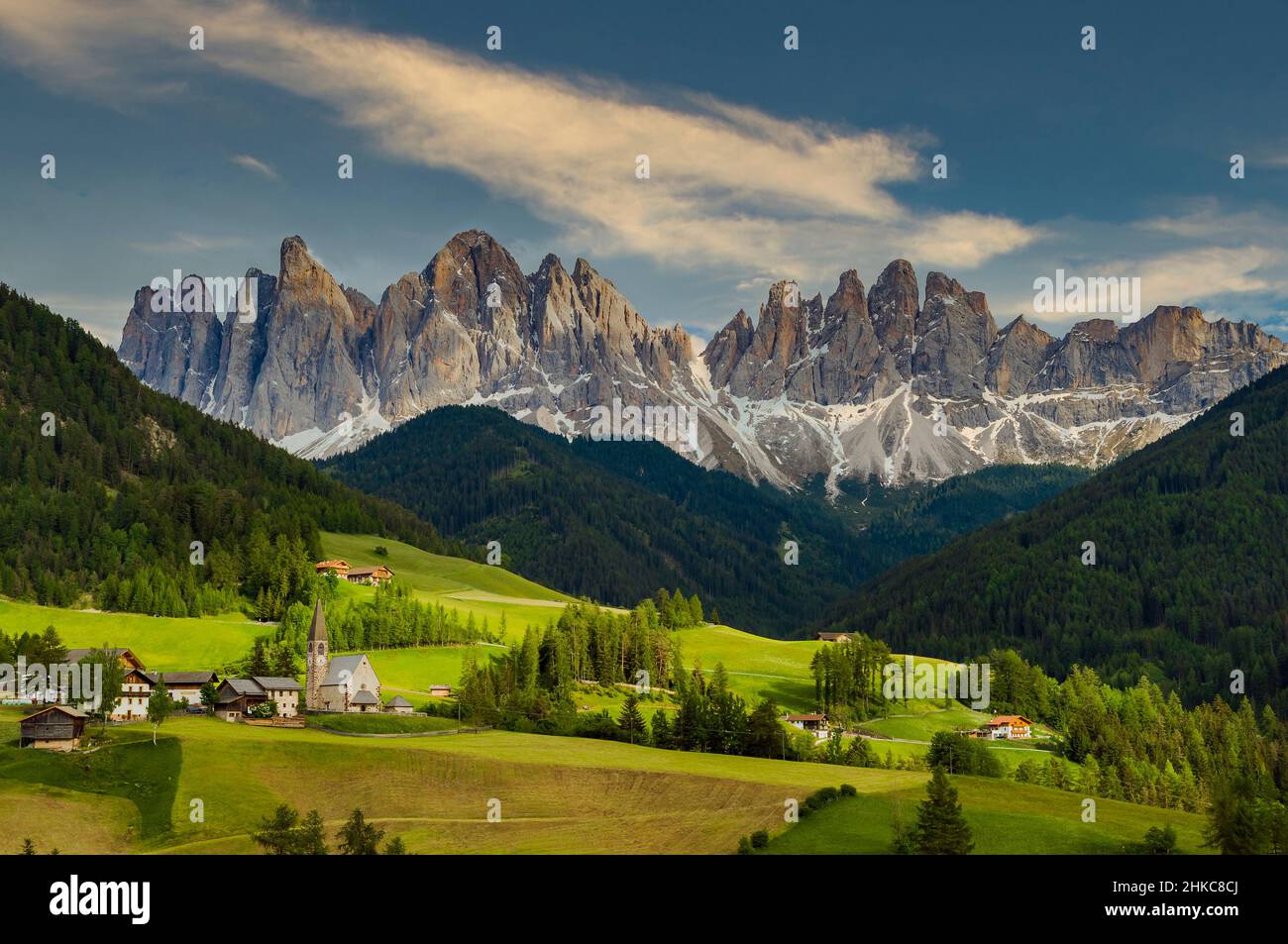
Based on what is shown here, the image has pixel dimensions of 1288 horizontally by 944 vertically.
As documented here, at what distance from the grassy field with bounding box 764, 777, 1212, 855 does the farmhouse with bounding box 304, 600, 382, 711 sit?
58.4m

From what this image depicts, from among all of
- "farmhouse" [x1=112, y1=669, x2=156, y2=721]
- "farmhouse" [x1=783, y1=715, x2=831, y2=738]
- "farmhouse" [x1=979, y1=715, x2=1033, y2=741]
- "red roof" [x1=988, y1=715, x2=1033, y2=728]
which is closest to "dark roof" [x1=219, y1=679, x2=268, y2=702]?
"farmhouse" [x1=112, y1=669, x2=156, y2=721]

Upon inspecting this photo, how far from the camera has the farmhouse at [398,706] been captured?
127 m

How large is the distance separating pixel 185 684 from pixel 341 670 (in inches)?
657

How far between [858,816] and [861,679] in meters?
84.1

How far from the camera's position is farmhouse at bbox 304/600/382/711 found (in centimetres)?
12725

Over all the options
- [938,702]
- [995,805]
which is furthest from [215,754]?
[938,702]

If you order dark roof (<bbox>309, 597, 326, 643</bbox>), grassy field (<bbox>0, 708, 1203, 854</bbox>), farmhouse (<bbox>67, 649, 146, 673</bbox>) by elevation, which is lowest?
Answer: grassy field (<bbox>0, 708, 1203, 854</bbox>)

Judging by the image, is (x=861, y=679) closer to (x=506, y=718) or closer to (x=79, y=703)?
(x=506, y=718)

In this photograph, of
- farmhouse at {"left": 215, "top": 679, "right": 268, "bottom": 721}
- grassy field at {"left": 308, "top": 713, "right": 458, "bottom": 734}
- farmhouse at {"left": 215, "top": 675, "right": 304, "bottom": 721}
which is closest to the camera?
grassy field at {"left": 308, "top": 713, "right": 458, "bottom": 734}

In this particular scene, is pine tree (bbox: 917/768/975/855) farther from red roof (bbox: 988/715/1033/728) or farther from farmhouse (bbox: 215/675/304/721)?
red roof (bbox: 988/715/1033/728)

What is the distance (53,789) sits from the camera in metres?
84.9

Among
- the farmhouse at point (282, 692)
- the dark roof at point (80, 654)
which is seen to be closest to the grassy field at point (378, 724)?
the farmhouse at point (282, 692)

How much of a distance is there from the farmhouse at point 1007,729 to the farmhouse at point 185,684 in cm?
9167
